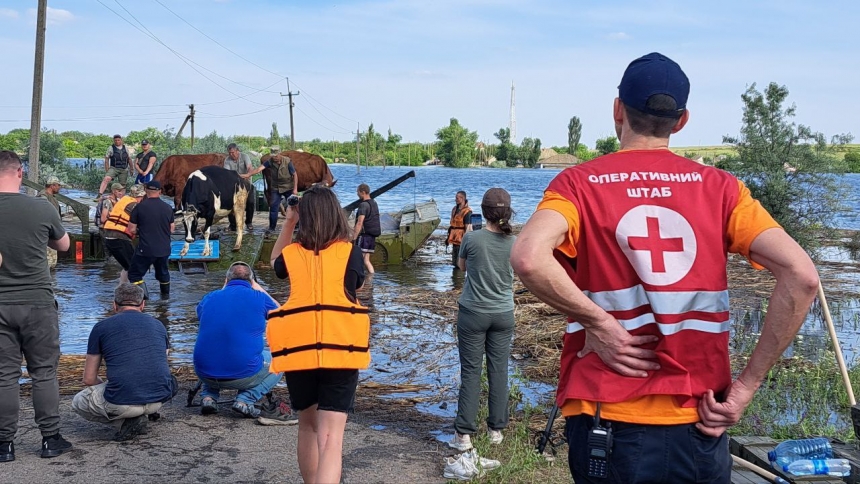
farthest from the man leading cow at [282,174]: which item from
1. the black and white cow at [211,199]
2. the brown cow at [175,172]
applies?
the black and white cow at [211,199]

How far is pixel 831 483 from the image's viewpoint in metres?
4.69

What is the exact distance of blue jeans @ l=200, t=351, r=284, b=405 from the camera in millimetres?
6955

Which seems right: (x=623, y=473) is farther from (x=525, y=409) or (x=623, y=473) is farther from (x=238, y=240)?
(x=238, y=240)

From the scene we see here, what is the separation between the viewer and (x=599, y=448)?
2.53m

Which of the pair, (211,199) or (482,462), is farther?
(211,199)

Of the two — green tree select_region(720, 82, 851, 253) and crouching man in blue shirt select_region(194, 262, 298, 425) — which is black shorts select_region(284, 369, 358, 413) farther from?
green tree select_region(720, 82, 851, 253)

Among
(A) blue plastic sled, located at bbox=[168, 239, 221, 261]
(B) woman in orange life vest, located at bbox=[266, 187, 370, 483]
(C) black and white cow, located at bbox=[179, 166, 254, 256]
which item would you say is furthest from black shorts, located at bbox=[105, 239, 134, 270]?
(B) woman in orange life vest, located at bbox=[266, 187, 370, 483]

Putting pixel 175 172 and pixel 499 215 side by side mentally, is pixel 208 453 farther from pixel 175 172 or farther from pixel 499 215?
pixel 175 172

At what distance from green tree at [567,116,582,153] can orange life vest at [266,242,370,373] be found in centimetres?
14190

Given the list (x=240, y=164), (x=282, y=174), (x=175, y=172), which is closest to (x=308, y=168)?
(x=282, y=174)

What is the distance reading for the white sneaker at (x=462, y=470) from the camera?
575 cm

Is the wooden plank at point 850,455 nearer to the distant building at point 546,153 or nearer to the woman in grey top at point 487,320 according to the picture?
the woman in grey top at point 487,320

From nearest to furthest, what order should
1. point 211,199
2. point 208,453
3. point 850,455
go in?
point 850,455 → point 208,453 → point 211,199

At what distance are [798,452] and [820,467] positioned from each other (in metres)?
0.17
